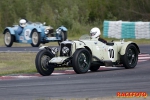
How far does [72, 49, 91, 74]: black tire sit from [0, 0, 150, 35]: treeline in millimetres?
29143

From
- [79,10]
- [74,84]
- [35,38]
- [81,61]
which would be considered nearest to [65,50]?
[81,61]

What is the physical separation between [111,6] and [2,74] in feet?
113

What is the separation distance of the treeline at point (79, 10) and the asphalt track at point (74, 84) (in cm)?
2960

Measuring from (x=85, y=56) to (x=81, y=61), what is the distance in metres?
0.25

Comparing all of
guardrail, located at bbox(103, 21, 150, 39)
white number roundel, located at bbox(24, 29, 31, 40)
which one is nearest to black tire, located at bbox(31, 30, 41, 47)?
white number roundel, located at bbox(24, 29, 31, 40)

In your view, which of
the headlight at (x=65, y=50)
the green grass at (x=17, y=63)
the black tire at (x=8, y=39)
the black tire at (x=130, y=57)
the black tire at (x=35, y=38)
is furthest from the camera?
the black tire at (x=8, y=39)

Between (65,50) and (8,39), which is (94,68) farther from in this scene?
(8,39)

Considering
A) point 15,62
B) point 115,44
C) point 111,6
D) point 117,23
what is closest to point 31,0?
point 111,6

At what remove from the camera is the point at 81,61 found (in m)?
16.7

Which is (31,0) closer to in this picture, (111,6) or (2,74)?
(111,6)

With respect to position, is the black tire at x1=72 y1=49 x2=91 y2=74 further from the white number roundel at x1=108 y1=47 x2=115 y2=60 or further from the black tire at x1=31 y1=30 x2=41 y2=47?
the black tire at x1=31 y1=30 x2=41 y2=47

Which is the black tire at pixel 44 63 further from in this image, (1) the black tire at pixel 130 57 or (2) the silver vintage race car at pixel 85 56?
(1) the black tire at pixel 130 57

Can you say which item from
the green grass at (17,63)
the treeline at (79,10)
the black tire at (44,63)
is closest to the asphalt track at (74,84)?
the black tire at (44,63)

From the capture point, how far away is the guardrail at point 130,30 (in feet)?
106
